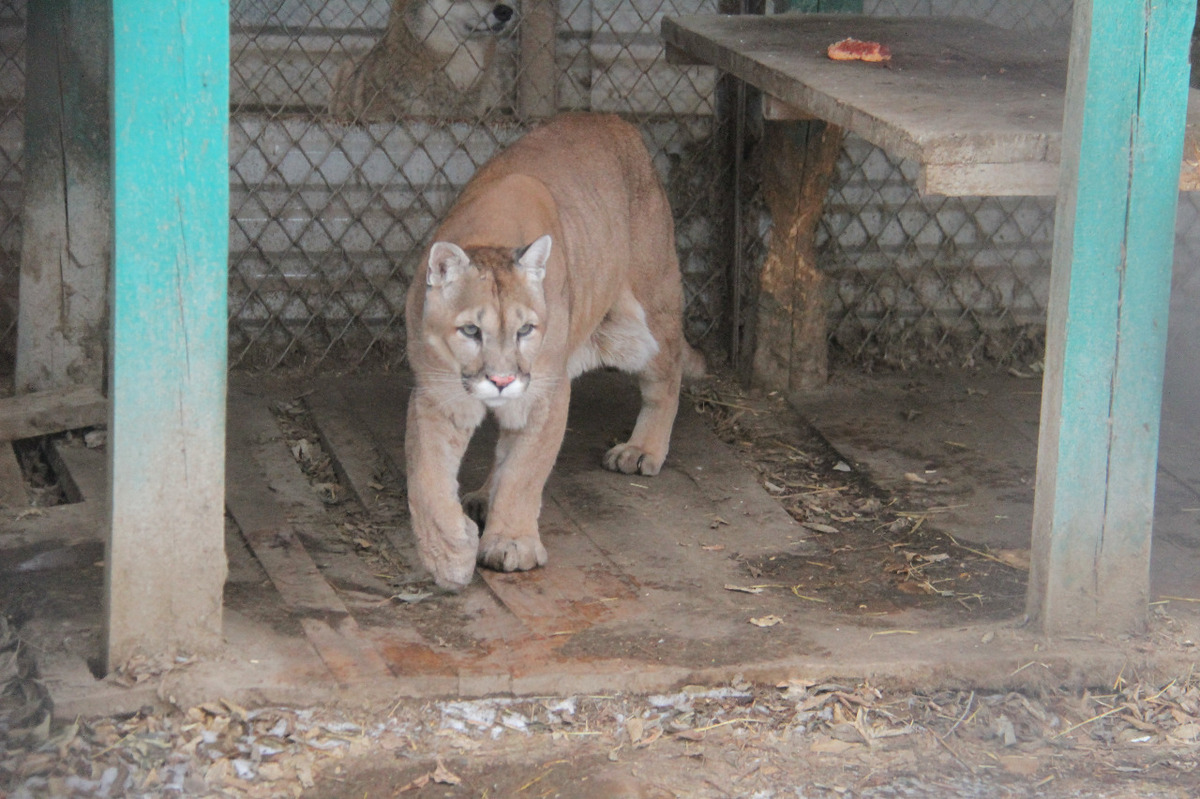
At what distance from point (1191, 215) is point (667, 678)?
14.3 ft

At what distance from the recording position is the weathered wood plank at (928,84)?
3.33 m

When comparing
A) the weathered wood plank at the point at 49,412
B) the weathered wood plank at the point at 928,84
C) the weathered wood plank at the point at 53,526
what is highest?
the weathered wood plank at the point at 928,84

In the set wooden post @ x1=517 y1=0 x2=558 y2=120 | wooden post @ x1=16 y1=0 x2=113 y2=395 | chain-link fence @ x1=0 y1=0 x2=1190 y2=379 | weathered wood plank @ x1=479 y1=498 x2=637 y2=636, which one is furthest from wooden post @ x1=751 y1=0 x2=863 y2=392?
wooden post @ x1=16 y1=0 x2=113 y2=395

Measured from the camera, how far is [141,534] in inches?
123

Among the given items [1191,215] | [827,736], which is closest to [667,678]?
[827,736]

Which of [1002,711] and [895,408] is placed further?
[895,408]

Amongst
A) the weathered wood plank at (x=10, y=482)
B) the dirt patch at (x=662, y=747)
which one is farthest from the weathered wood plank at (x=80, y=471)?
the dirt patch at (x=662, y=747)

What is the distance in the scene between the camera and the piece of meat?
4.57 metres

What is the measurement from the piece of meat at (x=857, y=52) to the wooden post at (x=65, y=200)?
89.4 inches

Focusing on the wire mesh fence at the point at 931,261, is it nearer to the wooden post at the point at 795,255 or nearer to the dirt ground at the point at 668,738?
the wooden post at the point at 795,255

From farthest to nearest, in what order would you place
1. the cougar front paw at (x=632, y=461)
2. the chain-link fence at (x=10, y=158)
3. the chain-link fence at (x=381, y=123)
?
the chain-link fence at (x=381, y=123) < the chain-link fence at (x=10, y=158) < the cougar front paw at (x=632, y=461)

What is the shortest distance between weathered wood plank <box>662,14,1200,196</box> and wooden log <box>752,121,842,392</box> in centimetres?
44

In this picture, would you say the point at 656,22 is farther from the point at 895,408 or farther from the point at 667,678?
the point at 667,678

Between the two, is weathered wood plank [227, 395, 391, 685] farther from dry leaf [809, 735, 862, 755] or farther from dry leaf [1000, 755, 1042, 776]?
dry leaf [1000, 755, 1042, 776]
